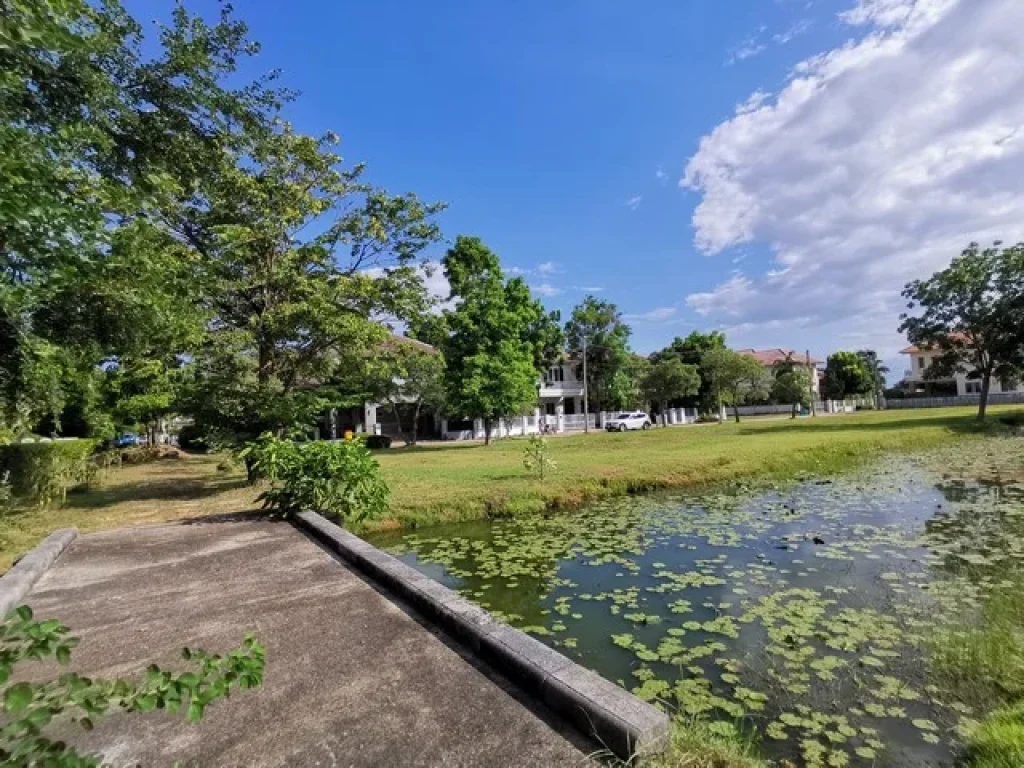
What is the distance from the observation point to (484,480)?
1240 cm

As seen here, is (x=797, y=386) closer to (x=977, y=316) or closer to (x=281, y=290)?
(x=977, y=316)

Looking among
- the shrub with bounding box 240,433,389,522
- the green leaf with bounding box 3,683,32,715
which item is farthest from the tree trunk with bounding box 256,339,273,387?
the green leaf with bounding box 3,683,32,715

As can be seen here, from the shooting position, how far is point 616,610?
5.24m

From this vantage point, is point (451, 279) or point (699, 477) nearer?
point (699, 477)

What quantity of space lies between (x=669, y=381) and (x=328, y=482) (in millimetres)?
31776

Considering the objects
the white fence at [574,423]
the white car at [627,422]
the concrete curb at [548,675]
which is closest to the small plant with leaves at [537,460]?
the concrete curb at [548,675]

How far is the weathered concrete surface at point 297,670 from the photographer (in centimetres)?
241

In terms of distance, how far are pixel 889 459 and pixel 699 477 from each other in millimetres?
7649

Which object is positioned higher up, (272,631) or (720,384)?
(720,384)

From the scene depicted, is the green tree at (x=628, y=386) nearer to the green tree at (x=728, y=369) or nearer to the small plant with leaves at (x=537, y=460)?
the green tree at (x=728, y=369)

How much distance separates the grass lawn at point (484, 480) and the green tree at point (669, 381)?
15.5m

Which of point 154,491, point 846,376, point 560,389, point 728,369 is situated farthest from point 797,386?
point 154,491

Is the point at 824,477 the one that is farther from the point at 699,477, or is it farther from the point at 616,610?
the point at 616,610

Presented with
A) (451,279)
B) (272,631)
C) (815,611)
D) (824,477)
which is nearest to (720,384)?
(451,279)
